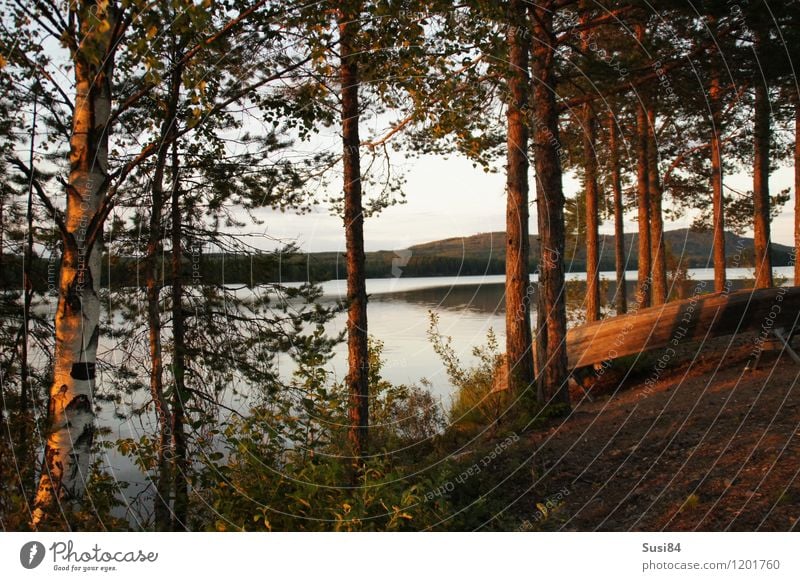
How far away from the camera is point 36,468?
5.32 meters

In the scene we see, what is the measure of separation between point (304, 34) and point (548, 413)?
635 cm

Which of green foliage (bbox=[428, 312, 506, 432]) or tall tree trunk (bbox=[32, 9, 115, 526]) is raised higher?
tall tree trunk (bbox=[32, 9, 115, 526])

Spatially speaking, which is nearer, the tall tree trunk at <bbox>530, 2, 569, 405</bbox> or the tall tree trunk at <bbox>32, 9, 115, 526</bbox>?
the tall tree trunk at <bbox>32, 9, 115, 526</bbox>

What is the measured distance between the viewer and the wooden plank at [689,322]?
1166 centimetres

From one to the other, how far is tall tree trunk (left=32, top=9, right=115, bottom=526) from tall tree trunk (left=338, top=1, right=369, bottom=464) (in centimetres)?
296

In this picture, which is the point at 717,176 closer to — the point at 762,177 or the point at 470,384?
the point at 762,177

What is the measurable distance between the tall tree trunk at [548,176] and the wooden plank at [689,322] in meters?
2.54

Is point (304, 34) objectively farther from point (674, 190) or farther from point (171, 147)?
point (674, 190)

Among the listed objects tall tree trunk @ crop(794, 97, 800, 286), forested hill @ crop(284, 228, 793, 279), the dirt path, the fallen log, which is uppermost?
tall tree trunk @ crop(794, 97, 800, 286)

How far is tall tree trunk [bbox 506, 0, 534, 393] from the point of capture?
940 cm

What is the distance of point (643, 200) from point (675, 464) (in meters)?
11.8

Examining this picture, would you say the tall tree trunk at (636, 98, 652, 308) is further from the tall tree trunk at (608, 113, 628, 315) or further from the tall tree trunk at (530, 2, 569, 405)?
the tall tree trunk at (530, 2, 569, 405)

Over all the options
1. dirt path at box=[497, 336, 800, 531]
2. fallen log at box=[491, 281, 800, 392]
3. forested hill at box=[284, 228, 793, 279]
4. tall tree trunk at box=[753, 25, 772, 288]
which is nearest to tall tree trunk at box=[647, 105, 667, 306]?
tall tree trunk at box=[753, 25, 772, 288]
